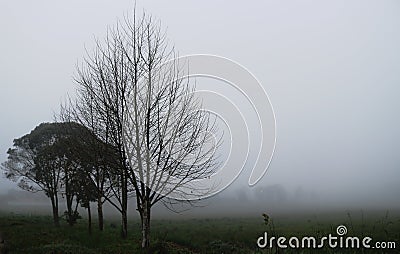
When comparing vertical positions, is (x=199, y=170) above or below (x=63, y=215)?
above

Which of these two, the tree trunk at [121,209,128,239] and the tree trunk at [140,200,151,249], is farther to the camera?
the tree trunk at [121,209,128,239]

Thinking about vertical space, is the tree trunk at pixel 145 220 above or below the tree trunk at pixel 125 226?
above

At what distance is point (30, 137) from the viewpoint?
1986 cm

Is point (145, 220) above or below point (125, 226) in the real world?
above

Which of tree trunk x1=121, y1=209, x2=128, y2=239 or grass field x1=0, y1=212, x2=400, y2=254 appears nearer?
grass field x1=0, y1=212, x2=400, y2=254

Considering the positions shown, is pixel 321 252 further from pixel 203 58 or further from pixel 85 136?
pixel 85 136

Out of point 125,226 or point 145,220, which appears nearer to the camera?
point 145,220

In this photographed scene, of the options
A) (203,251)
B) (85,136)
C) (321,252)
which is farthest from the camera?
(85,136)

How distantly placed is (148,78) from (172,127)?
54.0 inches

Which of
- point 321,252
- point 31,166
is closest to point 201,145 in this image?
point 321,252

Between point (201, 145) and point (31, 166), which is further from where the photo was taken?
point (31, 166)

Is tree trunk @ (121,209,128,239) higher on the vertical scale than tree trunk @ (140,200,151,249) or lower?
lower

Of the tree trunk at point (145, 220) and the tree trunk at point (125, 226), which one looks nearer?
the tree trunk at point (145, 220)

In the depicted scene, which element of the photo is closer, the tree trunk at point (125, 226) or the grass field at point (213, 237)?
the grass field at point (213, 237)
